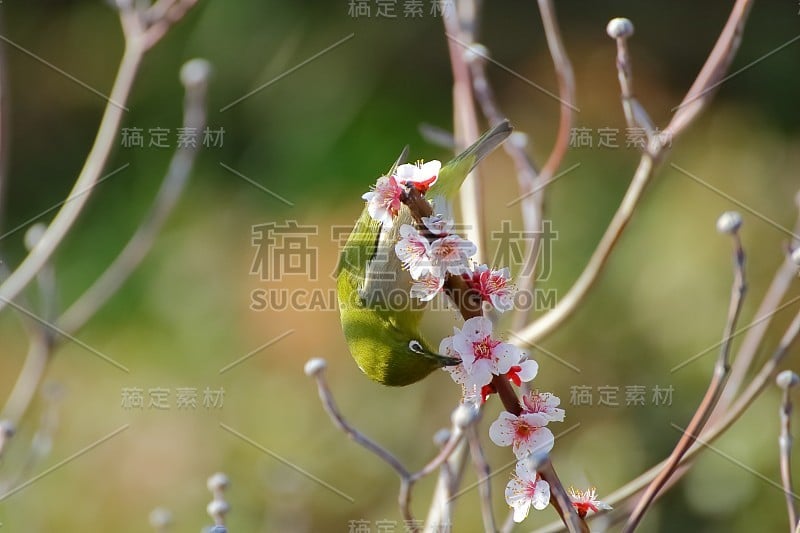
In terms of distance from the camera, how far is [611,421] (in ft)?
13.4

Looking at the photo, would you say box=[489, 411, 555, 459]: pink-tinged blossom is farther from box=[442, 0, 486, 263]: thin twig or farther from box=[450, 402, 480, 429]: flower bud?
box=[442, 0, 486, 263]: thin twig

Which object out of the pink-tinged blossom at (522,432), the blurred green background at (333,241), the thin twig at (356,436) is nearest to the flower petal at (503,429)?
the pink-tinged blossom at (522,432)

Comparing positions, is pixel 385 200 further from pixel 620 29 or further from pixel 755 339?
pixel 755 339

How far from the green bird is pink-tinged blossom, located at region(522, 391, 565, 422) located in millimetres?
358

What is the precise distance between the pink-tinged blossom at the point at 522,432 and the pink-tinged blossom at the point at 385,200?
0.38 meters

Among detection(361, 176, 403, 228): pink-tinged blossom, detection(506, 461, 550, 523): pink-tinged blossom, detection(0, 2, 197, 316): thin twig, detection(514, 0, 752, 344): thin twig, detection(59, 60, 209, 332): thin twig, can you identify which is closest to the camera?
detection(506, 461, 550, 523): pink-tinged blossom

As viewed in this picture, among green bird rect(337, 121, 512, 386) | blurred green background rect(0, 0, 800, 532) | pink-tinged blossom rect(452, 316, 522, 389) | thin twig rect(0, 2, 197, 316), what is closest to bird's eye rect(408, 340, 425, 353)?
green bird rect(337, 121, 512, 386)

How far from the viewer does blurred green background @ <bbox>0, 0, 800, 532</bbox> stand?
13.3 feet

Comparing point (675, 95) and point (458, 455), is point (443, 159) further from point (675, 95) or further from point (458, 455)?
point (458, 455)

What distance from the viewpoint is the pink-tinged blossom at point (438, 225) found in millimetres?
1278

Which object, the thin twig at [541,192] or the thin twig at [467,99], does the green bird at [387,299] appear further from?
the thin twig at [541,192]

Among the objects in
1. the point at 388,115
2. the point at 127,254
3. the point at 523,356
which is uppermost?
the point at 388,115

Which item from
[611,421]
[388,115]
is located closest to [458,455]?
[611,421]

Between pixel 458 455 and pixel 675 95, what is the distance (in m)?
4.41
